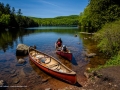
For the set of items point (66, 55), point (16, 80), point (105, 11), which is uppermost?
point (105, 11)

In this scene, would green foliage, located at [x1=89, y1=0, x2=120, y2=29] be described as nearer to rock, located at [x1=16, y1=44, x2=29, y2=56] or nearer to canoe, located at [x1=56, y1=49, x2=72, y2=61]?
canoe, located at [x1=56, y1=49, x2=72, y2=61]

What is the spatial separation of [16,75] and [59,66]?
4.37 metres

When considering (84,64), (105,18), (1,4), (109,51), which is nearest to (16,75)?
(84,64)

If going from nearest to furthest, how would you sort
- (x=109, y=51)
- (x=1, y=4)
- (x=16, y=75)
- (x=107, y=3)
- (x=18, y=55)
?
(x=16, y=75), (x=109, y=51), (x=18, y=55), (x=107, y=3), (x=1, y=4)

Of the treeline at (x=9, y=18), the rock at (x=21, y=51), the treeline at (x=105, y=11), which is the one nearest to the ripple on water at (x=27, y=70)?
the rock at (x=21, y=51)

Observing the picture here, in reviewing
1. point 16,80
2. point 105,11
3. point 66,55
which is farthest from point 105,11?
point 16,80

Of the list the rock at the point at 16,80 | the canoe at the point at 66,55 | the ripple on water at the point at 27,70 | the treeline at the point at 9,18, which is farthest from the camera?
the treeline at the point at 9,18

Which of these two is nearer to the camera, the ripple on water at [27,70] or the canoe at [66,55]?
the ripple on water at [27,70]

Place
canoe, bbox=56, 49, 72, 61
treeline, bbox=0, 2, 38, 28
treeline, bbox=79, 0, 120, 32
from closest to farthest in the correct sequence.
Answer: canoe, bbox=56, 49, 72, 61 → treeline, bbox=79, 0, 120, 32 → treeline, bbox=0, 2, 38, 28

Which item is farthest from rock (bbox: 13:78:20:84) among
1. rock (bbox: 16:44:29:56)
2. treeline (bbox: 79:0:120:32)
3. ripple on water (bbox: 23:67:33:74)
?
treeline (bbox: 79:0:120:32)

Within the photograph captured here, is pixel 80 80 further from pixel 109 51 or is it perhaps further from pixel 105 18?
pixel 105 18

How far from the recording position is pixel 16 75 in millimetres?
13758

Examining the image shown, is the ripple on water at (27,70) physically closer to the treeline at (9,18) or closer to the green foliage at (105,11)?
the green foliage at (105,11)

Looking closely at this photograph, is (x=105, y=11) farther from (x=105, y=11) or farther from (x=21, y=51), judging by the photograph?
(x=21, y=51)
